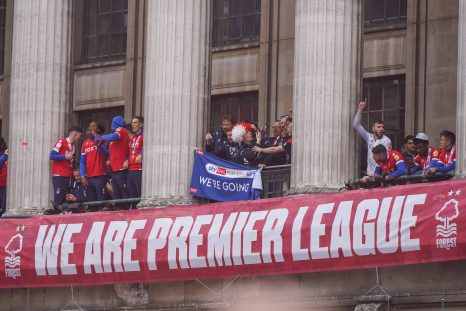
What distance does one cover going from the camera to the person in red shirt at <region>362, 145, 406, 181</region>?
4041cm

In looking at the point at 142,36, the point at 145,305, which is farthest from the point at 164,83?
the point at 142,36

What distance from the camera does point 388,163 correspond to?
40.8 meters

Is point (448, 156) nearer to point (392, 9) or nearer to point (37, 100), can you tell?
point (392, 9)

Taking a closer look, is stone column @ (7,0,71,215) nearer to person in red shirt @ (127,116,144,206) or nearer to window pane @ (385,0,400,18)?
person in red shirt @ (127,116,144,206)

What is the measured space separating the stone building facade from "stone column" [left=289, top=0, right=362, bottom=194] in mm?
29

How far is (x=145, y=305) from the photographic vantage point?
43938 mm

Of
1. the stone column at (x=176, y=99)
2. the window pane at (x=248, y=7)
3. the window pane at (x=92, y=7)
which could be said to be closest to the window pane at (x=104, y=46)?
the window pane at (x=92, y=7)

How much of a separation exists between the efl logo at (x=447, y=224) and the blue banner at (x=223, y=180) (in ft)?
19.1

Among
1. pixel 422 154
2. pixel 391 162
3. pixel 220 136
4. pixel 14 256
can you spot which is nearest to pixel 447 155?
pixel 422 154

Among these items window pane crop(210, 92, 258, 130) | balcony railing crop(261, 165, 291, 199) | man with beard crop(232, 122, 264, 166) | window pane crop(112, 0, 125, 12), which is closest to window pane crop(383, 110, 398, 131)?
window pane crop(210, 92, 258, 130)

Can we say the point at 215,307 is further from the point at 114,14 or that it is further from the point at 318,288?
the point at 114,14

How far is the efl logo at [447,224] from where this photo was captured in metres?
38.1

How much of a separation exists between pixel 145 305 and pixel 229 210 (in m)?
3.02

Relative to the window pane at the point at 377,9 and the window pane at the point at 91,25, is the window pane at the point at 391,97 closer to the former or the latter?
the window pane at the point at 377,9
